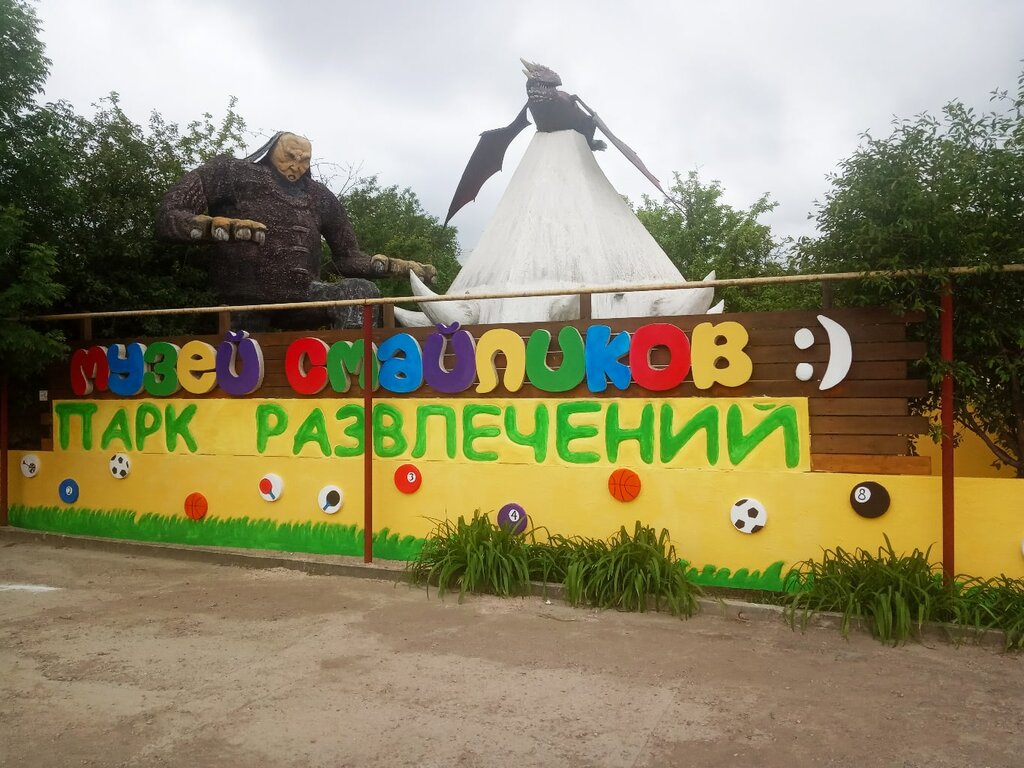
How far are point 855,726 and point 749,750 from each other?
59 cm

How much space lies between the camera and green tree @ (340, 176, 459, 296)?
16844 mm

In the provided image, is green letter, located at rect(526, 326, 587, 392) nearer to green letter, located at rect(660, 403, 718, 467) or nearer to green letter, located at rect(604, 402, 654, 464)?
green letter, located at rect(604, 402, 654, 464)

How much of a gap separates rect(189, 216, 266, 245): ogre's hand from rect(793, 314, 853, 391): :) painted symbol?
5311 millimetres

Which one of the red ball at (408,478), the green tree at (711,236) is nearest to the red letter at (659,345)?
the red ball at (408,478)

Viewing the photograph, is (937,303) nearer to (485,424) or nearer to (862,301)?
(862,301)

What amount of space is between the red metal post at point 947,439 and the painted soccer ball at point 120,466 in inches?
289

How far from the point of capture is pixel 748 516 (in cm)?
598

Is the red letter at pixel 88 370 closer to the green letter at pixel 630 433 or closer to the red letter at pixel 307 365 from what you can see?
the red letter at pixel 307 365

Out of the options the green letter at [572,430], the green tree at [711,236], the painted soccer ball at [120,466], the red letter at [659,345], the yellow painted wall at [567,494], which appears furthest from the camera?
the green tree at [711,236]

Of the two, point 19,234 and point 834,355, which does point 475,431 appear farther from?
point 19,234

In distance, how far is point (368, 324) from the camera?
734 centimetres

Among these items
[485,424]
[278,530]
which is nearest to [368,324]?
[485,424]

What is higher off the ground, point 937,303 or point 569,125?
point 569,125

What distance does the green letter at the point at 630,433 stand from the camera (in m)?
6.38
